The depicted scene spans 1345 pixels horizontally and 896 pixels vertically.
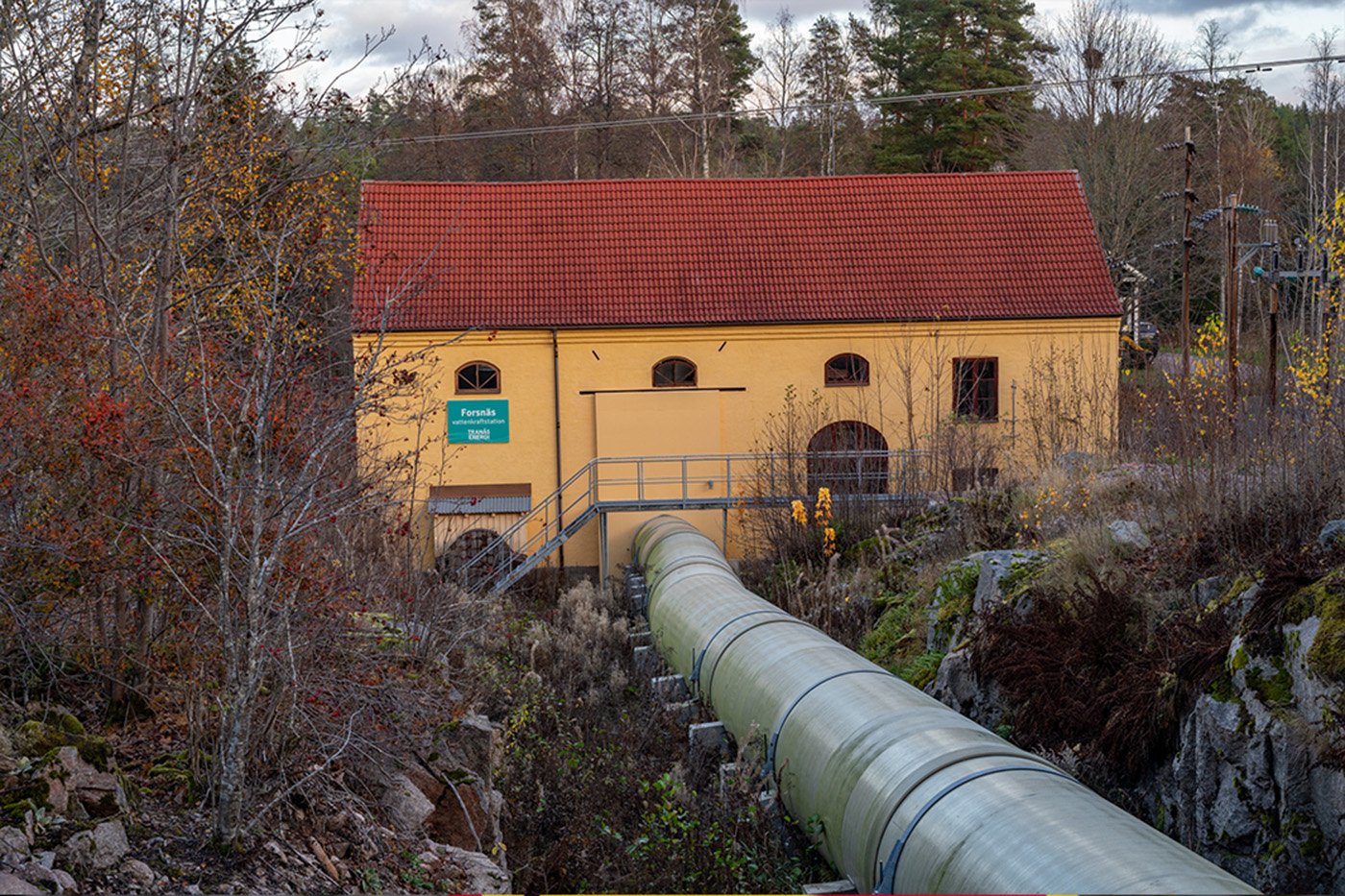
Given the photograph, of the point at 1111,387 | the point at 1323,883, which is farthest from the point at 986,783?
the point at 1111,387

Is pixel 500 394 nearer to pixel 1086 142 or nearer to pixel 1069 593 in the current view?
pixel 1069 593

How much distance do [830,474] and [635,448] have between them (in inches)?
185

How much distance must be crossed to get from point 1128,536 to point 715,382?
13.8 metres

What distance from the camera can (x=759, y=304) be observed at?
2438 centimetres

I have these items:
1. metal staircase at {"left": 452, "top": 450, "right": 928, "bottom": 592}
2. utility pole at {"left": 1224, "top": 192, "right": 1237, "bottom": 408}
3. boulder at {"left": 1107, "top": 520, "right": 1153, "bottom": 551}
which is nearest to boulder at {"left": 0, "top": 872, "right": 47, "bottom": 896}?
boulder at {"left": 1107, "top": 520, "right": 1153, "bottom": 551}

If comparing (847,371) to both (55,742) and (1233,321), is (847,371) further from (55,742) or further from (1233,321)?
(55,742)

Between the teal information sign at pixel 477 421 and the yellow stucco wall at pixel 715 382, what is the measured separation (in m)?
0.16

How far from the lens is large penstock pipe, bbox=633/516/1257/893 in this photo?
514 centimetres

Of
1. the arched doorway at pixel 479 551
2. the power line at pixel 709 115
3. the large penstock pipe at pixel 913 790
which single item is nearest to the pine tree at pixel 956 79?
the power line at pixel 709 115

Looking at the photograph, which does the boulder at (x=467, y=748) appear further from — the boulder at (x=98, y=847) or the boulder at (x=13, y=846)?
the boulder at (x=13, y=846)

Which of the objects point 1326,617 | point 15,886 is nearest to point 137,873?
point 15,886

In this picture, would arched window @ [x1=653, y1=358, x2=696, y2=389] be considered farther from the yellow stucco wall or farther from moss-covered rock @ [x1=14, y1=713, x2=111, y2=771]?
moss-covered rock @ [x1=14, y1=713, x2=111, y2=771]

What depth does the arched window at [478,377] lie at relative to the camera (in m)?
24.1

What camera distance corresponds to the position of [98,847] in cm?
582
